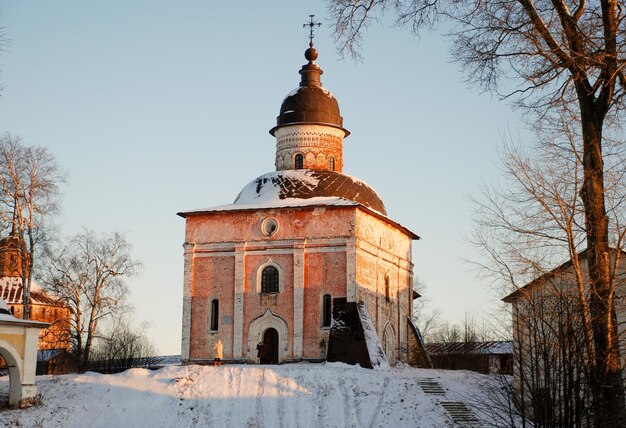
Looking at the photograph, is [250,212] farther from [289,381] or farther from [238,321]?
[289,381]

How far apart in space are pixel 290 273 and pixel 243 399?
340 inches

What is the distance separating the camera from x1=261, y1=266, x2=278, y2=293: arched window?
3183 cm

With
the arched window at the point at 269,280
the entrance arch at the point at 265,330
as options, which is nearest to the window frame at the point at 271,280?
the arched window at the point at 269,280

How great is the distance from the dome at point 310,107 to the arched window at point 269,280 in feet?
24.1

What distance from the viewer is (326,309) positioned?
3117 centimetres

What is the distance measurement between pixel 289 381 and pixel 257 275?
7.78m

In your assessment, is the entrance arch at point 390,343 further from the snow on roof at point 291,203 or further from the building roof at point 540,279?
the building roof at point 540,279

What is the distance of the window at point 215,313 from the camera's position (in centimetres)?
3200

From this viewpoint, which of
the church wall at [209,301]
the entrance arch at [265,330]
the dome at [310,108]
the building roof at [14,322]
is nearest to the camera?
the building roof at [14,322]

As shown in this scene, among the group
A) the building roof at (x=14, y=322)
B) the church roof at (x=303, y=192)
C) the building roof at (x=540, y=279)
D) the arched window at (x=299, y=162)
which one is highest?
the arched window at (x=299, y=162)

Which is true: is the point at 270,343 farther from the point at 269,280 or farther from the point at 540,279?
the point at 540,279

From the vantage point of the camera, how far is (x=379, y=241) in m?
33.7

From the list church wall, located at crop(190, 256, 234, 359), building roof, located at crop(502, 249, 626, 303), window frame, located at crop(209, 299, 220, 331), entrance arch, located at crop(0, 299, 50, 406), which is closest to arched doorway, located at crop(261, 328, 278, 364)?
church wall, located at crop(190, 256, 234, 359)

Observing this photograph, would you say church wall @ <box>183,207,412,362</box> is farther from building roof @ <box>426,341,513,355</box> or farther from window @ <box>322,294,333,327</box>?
building roof @ <box>426,341,513,355</box>
